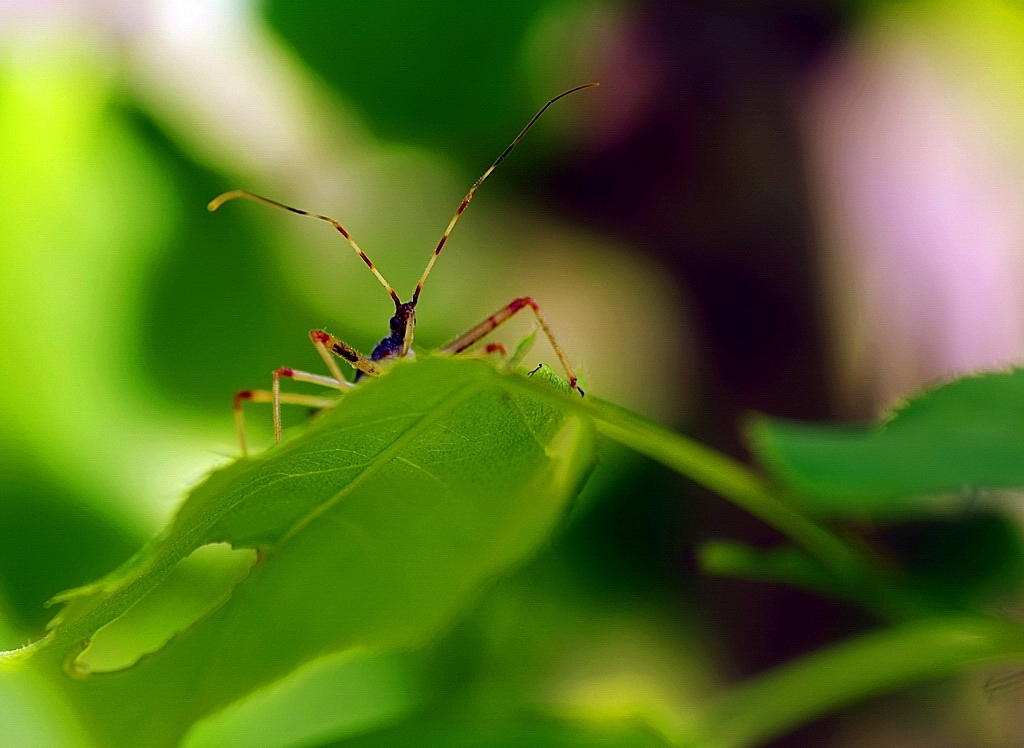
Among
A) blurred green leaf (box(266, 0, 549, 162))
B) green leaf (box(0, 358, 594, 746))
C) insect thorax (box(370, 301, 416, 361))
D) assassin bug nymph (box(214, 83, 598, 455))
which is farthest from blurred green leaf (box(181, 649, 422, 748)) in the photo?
blurred green leaf (box(266, 0, 549, 162))

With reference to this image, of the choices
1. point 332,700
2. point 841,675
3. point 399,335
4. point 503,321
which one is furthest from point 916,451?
point 399,335

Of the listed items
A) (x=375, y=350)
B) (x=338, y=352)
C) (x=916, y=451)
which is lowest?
(x=916, y=451)

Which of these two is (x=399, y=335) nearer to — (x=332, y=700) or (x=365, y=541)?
(x=332, y=700)

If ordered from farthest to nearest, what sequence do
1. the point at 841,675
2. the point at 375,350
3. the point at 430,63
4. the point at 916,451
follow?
1. the point at 430,63
2. the point at 375,350
3. the point at 841,675
4. the point at 916,451

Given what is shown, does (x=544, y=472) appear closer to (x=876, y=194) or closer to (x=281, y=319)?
(x=281, y=319)

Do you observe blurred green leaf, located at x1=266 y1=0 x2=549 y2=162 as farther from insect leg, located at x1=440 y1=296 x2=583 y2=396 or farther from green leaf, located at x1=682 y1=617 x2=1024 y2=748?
green leaf, located at x1=682 y1=617 x2=1024 y2=748

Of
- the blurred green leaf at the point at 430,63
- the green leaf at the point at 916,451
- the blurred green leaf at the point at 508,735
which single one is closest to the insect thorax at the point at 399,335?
the blurred green leaf at the point at 430,63
